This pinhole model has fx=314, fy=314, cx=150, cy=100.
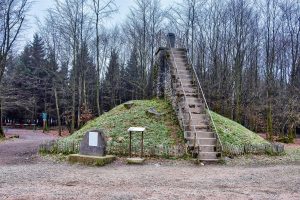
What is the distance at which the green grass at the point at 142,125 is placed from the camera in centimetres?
1420

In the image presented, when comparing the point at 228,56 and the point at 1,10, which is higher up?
the point at 1,10

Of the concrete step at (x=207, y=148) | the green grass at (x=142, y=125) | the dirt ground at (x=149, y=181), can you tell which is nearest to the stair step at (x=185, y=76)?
the green grass at (x=142, y=125)

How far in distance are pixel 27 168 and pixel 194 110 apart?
811cm

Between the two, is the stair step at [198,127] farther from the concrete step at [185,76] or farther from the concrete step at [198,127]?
the concrete step at [185,76]

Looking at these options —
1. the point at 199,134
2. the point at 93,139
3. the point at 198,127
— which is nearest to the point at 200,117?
the point at 198,127

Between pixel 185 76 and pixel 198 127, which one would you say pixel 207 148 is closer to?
pixel 198 127

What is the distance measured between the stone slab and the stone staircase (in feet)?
11.5

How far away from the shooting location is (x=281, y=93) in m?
28.1

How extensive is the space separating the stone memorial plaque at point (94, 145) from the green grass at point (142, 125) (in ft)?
4.22

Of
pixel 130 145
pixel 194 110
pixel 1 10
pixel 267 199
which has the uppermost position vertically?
pixel 1 10

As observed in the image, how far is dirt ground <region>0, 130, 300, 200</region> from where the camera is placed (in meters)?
7.47

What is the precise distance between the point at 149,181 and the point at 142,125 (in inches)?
257

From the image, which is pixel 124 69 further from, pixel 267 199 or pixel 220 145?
pixel 267 199

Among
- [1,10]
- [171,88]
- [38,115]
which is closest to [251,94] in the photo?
[171,88]
